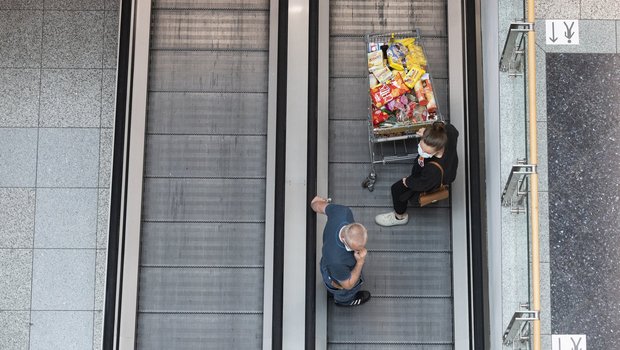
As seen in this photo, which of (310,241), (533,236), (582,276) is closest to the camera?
(533,236)

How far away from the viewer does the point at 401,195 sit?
293 inches

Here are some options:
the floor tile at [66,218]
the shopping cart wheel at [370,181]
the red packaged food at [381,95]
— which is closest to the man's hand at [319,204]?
the shopping cart wheel at [370,181]

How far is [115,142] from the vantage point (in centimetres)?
759

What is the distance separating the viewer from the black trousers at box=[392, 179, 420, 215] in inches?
292

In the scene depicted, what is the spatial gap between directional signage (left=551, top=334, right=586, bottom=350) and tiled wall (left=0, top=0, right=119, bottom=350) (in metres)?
4.33

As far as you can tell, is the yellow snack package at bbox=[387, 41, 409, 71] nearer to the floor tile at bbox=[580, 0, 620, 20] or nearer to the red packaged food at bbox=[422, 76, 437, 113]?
the red packaged food at bbox=[422, 76, 437, 113]

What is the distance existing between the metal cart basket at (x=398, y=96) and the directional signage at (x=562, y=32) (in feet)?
3.80

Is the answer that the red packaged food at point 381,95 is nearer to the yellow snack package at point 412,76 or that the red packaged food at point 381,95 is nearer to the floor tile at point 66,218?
the yellow snack package at point 412,76

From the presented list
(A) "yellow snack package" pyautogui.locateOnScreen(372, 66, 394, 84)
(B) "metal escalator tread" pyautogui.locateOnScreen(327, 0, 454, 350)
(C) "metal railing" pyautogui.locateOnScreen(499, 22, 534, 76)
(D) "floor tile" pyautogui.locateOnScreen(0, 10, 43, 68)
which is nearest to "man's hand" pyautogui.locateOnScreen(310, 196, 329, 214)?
(B) "metal escalator tread" pyautogui.locateOnScreen(327, 0, 454, 350)

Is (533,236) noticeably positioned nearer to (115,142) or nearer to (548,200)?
(548,200)

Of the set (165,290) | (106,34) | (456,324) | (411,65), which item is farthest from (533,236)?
(106,34)

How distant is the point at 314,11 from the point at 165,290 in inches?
119

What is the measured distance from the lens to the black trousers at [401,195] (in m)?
7.42

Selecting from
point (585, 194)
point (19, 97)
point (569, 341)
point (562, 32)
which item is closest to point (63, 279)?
point (19, 97)
